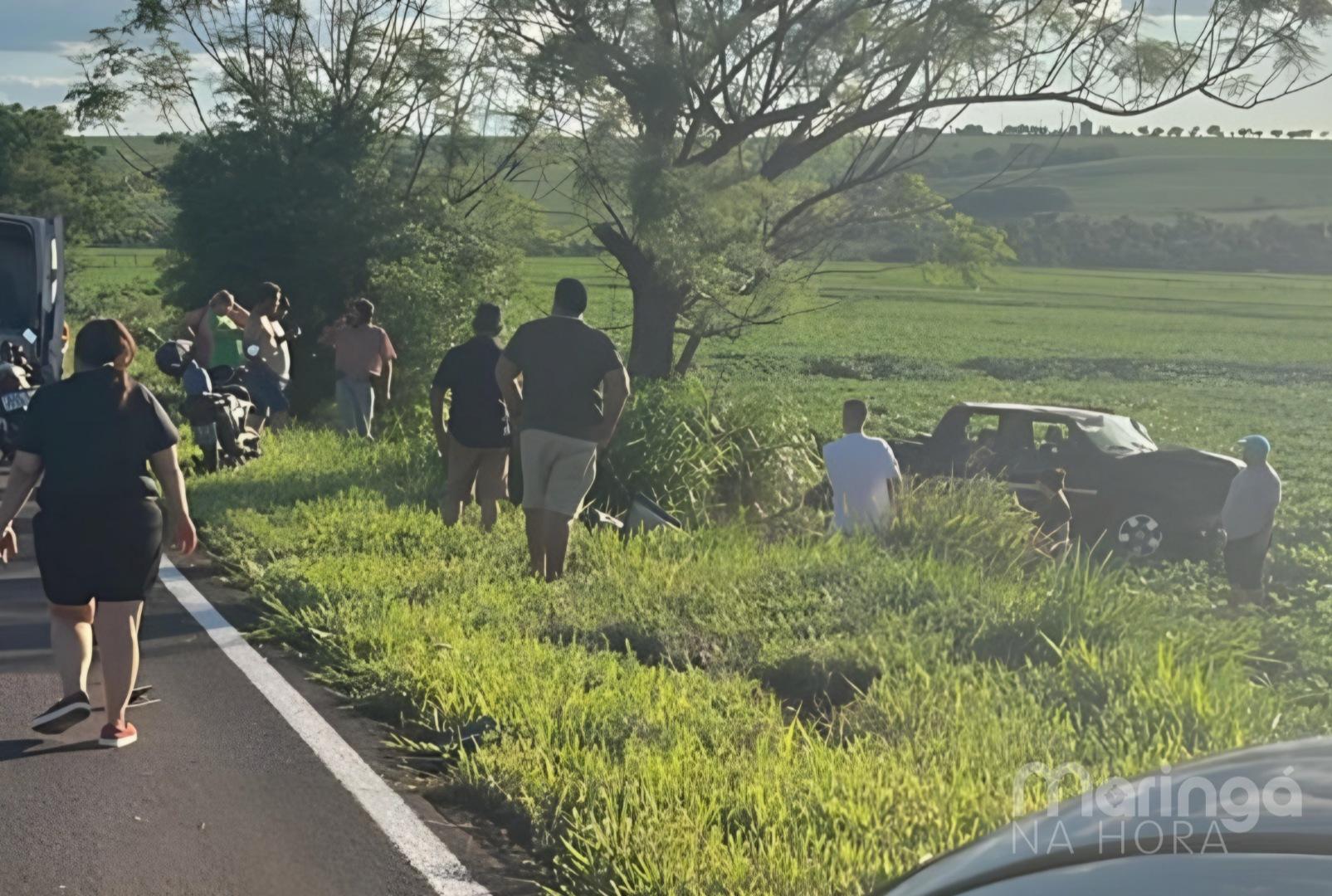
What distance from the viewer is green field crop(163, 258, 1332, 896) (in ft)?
17.3

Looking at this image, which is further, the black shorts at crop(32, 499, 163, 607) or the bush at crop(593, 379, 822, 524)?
the bush at crop(593, 379, 822, 524)

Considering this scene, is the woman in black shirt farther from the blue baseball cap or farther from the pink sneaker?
the blue baseball cap

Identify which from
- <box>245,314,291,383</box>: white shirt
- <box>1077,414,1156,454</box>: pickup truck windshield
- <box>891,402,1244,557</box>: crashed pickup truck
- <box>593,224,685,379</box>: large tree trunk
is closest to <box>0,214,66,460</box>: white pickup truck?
<box>245,314,291,383</box>: white shirt

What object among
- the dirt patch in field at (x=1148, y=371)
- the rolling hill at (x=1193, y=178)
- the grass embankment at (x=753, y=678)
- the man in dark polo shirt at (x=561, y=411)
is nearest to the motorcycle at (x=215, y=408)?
the grass embankment at (x=753, y=678)

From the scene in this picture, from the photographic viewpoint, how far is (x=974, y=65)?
66.5 feet

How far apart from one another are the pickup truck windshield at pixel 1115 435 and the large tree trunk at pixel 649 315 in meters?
5.69

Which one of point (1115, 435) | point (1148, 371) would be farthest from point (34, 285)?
point (1148, 371)

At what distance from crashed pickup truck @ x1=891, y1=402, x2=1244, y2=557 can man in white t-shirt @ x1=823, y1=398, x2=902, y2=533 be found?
4062 millimetres

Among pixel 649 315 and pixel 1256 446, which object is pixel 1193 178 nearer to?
pixel 649 315

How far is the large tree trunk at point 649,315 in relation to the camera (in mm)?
20203

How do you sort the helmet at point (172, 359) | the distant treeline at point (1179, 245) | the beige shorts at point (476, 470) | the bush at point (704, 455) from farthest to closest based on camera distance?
the distant treeline at point (1179, 245), the helmet at point (172, 359), the bush at point (704, 455), the beige shorts at point (476, 470)

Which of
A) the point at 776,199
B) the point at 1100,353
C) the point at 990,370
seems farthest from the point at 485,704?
the point at 1100,353

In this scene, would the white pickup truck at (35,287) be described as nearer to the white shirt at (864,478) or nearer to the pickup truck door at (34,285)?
the pickup truck door at (34,285)

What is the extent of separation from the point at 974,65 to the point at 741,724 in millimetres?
15337
